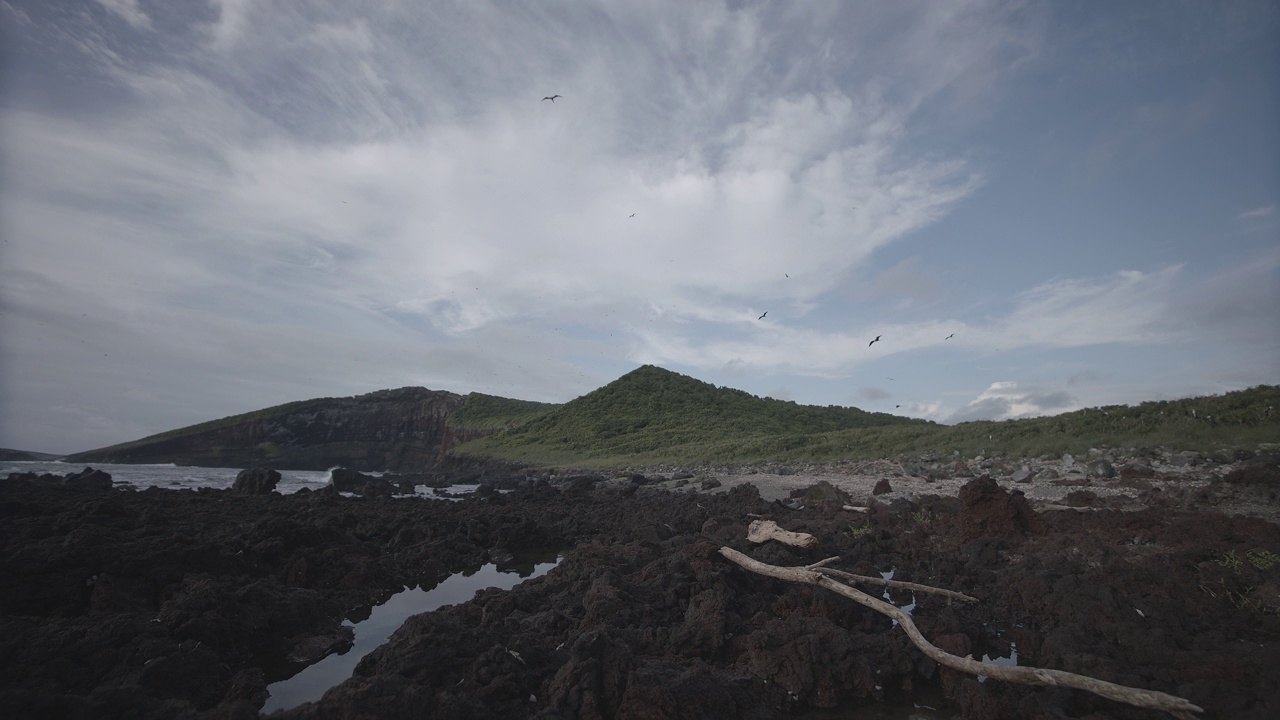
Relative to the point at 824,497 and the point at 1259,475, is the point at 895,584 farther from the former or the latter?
the point at 1259,475

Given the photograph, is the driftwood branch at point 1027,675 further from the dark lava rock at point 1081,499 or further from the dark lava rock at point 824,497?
the dark lava rock at point 824,497

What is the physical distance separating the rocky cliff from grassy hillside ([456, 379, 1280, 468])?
17718 millimetres

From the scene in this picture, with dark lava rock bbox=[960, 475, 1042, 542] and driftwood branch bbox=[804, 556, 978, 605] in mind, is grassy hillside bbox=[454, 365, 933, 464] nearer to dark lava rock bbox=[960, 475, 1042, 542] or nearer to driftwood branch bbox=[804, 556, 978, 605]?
dark lava rock bbox=[960, 475, 1042, 542]

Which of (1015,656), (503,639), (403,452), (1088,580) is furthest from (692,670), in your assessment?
(403,452)

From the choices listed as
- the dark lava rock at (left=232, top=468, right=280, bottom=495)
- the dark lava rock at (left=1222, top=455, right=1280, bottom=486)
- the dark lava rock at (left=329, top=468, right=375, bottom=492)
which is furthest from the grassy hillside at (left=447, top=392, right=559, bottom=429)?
the dark lava rock at (left=1222, top=455, right=1280, bottom=486)

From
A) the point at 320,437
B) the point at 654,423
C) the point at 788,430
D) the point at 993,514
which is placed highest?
the point at 320,437

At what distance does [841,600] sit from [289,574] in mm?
8399

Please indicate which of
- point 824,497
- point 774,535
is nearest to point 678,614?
point 774,535

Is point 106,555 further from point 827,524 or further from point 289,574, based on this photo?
point 827,524

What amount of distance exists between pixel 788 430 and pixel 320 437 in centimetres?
5415

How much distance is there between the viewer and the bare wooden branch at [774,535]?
923 cm

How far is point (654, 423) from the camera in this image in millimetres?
51469

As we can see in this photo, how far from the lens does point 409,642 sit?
527 centimetres

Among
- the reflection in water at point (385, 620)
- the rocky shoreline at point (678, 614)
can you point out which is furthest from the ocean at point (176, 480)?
the rocky shoreline at point (678, 614)
